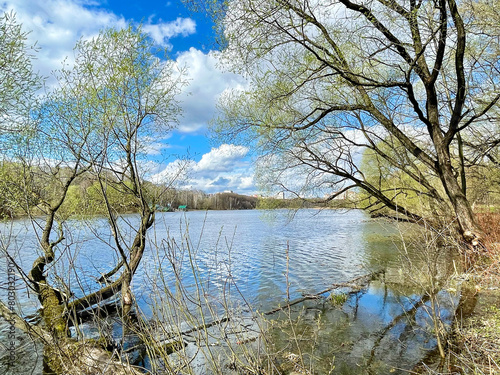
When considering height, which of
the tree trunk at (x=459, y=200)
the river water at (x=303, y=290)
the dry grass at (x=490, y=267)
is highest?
the tree trunk at (x=459, y=200)

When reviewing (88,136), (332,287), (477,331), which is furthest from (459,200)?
(88,136)

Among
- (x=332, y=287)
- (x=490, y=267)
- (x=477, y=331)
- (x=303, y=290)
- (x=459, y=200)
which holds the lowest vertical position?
(x=303, y=290)

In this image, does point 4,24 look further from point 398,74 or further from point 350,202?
point 350,202

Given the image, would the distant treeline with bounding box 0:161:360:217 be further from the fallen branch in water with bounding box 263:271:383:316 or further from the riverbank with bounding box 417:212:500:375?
the riverbank with bounding box 417:212:500:375

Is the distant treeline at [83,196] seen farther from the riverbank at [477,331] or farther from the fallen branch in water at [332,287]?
the riverbank at [477,331]

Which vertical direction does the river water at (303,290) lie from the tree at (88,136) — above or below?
below

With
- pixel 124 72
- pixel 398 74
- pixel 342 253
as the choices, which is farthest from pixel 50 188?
pixel 342 253

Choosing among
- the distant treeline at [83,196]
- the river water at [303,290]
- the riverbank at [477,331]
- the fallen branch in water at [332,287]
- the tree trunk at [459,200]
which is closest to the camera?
the riverbank at [477,331]

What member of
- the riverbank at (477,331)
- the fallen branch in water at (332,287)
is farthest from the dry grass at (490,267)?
the fallen branch in water at (332,287)

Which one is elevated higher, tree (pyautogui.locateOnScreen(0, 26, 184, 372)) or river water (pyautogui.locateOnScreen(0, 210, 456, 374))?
tree (pyautogui.locateOnScreen(0, 26, 184, 372))

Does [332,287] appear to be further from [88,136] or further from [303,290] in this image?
[88,136]

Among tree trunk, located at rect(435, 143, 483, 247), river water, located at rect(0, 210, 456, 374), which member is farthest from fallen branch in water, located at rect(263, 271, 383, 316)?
tree trunk, located at rect(435, 143, 483, 247)

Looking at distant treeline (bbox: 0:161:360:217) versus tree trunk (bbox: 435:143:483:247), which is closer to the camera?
tree trunk (bbox: 435:143:483:247)

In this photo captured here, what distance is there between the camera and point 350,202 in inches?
454
